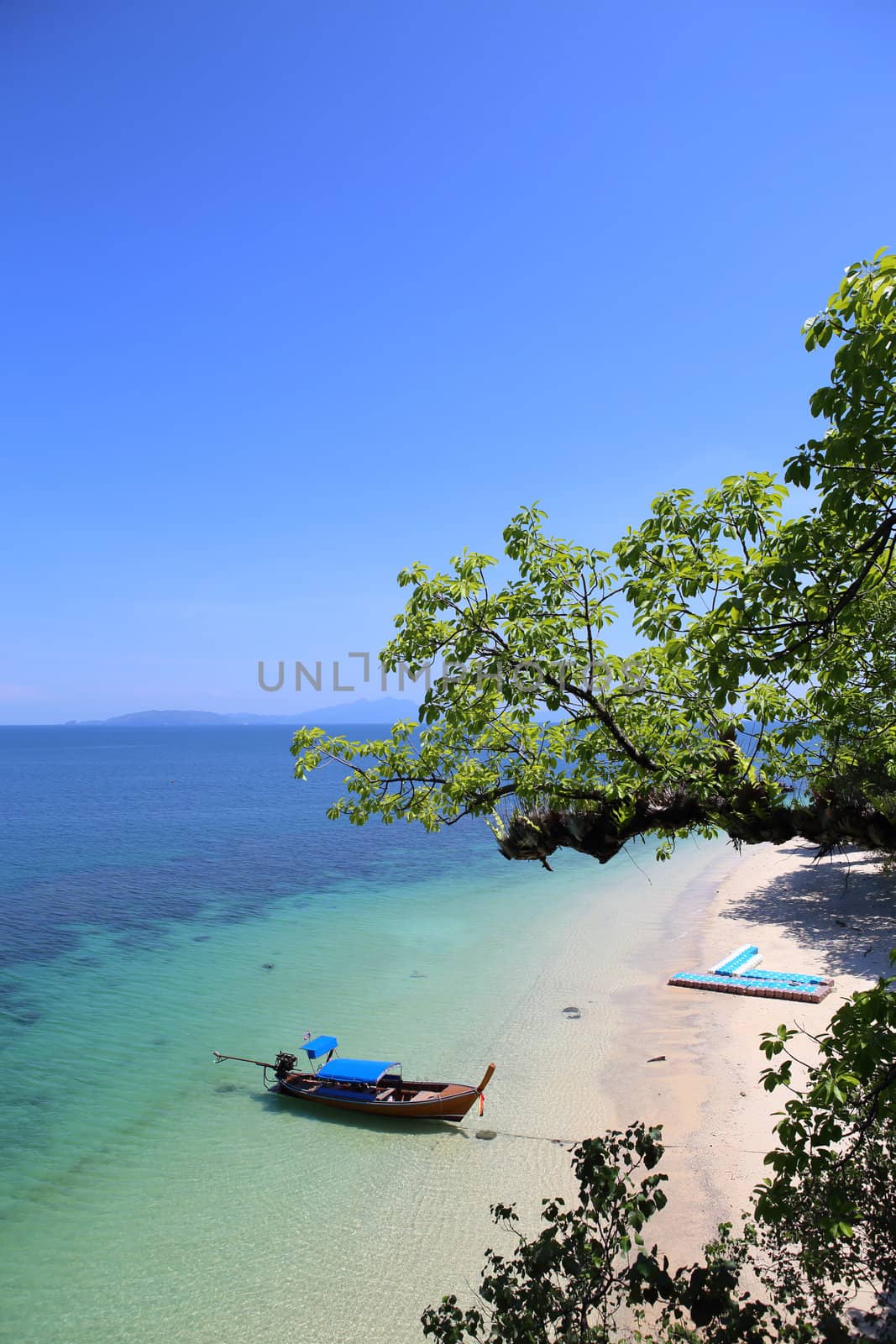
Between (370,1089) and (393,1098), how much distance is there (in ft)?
2.27

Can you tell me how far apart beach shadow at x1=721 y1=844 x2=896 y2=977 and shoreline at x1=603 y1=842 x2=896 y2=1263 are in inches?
3.2

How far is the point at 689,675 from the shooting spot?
6840 mm

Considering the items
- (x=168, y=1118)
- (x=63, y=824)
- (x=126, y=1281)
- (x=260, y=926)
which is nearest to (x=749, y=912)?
(x=260, y=926)

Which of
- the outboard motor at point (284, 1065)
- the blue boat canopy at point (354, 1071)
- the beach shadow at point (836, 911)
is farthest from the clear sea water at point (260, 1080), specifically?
the beach shadow at point (836, 911)

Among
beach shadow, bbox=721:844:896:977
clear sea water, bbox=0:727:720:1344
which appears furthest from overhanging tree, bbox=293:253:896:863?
beach shadow, bbox=721:844:896:977

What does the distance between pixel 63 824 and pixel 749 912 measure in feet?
191

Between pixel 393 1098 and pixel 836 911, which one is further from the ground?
pixel 836 911

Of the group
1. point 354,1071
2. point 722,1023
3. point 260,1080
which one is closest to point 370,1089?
point 354,1071

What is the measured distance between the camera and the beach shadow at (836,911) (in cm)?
2588

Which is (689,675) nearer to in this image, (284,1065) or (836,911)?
(284,1065)

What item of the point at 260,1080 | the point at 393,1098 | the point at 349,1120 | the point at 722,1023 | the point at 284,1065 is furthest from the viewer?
the point at 722,1023

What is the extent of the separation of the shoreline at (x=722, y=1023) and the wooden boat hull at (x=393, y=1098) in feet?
12.0

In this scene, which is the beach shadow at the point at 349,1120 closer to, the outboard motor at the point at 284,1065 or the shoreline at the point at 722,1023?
the outboard motor at the point at 284,1065

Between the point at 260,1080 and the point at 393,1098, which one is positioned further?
the point at 260,1080
